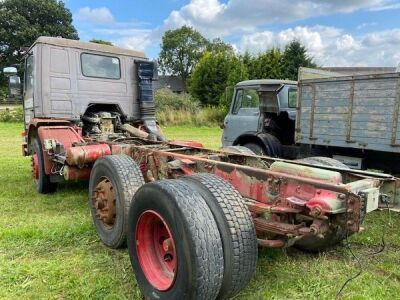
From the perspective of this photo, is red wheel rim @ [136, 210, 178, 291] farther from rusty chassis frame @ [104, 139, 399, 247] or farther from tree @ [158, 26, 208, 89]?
tree @ [158, 26, 208, 89]

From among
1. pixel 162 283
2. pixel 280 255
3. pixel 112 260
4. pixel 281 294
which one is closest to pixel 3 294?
pixel 112 260

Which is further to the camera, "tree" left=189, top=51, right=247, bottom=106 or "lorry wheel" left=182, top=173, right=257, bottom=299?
"tree" left=189, top=51, right=247, bottom=106

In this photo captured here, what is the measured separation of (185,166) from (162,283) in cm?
126

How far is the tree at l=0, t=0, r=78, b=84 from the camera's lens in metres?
45.8

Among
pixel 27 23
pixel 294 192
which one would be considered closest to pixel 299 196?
pixel 294 192

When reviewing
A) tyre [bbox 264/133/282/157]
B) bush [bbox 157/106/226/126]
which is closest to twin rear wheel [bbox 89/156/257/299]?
tyre [bbox 264/133/282/157]

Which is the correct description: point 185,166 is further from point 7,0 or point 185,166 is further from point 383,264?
point 7,0

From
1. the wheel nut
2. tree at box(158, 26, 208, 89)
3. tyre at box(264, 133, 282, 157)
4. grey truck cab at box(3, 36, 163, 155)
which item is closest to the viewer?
the wheel nut

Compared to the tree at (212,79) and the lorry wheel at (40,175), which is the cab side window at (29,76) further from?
the tree at (212,79)

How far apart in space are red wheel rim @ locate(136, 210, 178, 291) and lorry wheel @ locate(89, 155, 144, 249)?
1.95ft

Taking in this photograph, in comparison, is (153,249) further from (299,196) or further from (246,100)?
(246,100)

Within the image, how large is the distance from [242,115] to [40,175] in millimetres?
4194

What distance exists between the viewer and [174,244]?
2541 mm

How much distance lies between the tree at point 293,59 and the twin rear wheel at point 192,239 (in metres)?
22.9
